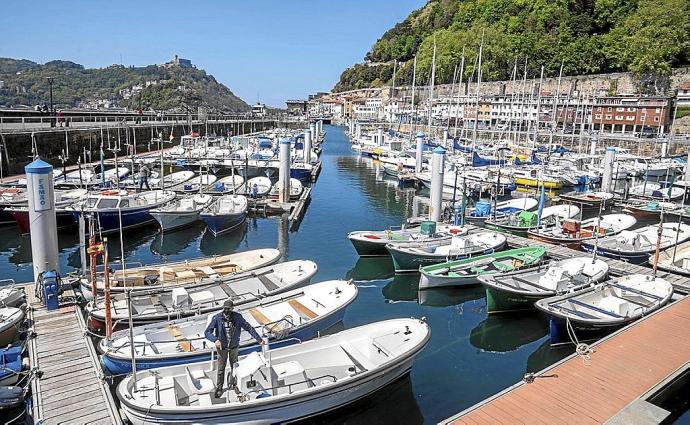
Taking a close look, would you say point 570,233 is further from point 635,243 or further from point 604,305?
point 604,305

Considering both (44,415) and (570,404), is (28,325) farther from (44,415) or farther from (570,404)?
(570,404)

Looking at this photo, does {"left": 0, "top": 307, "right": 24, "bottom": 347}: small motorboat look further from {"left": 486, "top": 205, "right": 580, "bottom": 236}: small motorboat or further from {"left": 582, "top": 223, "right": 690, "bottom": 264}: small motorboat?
{"left": 486, "top": 205, "right": 580, "bottom": 236}: small motorboat

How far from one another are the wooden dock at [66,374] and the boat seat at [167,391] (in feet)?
2.78

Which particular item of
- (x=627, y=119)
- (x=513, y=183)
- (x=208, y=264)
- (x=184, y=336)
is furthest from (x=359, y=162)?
(x=184, y=336)

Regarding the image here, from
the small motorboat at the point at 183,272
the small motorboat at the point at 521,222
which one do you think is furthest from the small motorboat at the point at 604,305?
the small motorboat at the point at 183,272

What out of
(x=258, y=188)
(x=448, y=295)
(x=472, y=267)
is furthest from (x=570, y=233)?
(x=258, y=188)

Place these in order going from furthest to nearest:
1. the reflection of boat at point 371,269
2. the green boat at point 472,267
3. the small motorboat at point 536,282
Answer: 1. the reflection of boat at point 371,269
2. the green boat at point 472,267
3. the small motorboat at point 536,282

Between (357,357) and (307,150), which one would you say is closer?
(357,357)

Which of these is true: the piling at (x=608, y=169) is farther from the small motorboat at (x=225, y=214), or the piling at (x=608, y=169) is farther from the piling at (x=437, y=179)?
the small motorboat at (x=225, y=214)

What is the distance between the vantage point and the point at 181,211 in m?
27.9

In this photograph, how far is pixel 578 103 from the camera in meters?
79.8

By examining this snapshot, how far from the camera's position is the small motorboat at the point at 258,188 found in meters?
34.7

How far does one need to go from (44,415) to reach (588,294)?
51.9 feet

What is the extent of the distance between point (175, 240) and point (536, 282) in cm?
1928
